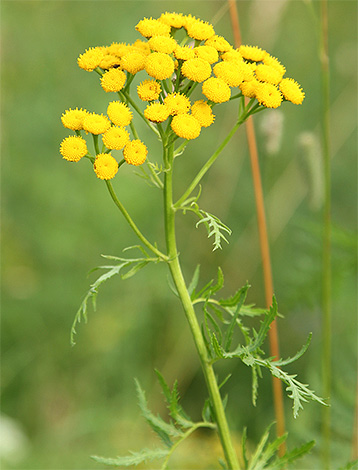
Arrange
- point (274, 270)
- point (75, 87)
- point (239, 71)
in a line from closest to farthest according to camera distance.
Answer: point (239, 71) → point (274, 270) → point (75, 87)

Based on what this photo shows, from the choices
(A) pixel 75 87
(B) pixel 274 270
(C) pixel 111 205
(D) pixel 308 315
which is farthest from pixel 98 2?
(D) pixel 308 315

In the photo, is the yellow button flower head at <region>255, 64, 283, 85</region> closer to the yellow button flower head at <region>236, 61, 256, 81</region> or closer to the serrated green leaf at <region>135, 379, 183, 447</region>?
the yellow button flower head at <region>236, 61, 256, 81</region>

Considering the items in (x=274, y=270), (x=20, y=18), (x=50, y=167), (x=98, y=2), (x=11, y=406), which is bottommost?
(x=11, y=406)

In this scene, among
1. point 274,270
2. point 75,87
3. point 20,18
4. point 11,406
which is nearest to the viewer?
point 11,406

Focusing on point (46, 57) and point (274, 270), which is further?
point (46, 57)

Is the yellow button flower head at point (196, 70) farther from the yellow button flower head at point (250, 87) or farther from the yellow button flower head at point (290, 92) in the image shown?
the yellow button flower head at point (290, 92)

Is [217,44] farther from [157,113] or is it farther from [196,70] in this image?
[157,113]

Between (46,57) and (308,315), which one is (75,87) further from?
(308,315)
